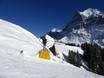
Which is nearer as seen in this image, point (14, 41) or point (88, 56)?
point (14, 41)

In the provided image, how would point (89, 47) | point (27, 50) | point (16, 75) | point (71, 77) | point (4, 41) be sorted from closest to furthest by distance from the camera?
1. point (16, 75)
2. point (71, 77)
3. point (4, 41)
4. point (27, 50)
5. point (89, 47)

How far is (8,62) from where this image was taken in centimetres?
640

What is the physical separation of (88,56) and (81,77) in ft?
203

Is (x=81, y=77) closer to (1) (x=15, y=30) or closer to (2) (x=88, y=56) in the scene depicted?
(1) (x=15, y=30)

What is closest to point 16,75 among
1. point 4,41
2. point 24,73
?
point 24,73

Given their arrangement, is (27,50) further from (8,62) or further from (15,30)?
(8,62)

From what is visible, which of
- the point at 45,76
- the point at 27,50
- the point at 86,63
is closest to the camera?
the point at 45,76

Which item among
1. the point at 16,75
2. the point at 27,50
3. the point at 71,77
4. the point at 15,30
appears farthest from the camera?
the point at 15,30

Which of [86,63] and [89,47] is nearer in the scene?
[86,63]

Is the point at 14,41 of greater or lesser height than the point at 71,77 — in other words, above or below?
above

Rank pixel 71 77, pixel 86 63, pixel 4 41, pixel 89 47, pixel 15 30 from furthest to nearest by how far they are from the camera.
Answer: pixel 89 47, pixel 86 63, pixel 15 30, pixel 4 41, pixel 71 77

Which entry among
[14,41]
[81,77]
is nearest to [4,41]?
[14,41]

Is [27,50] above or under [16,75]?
above

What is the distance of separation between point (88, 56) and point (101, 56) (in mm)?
4116
